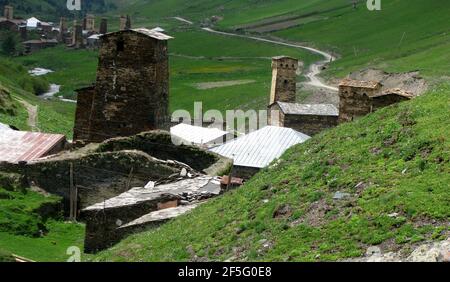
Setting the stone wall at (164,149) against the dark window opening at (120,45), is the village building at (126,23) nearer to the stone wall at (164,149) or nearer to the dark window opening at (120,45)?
the dark window opening at (120,45)

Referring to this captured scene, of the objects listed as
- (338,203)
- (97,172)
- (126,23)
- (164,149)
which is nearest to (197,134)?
(164,149)

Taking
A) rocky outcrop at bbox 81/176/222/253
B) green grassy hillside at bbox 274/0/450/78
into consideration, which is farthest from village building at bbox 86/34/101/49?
rocky outcrop at bbox 81/176/222/253

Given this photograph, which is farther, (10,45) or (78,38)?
(78,38)

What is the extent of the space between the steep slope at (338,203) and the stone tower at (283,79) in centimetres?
3023

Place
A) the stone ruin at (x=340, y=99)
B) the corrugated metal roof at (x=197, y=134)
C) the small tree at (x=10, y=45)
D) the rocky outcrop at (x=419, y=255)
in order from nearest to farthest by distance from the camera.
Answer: the rocky outcrop at (x=419, y=255) → the stone ruin at (x=340, y=99) → the corrugated metal roof at (x=197, y=134) → the small tree at (x=10, y=45)

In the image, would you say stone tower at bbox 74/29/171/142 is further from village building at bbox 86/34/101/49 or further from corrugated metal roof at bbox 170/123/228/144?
village building at bbox 86/34/101/49

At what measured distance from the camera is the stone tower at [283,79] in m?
47.6

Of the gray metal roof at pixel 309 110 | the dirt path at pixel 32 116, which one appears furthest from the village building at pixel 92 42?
the gray metal roof at pixel 309 110

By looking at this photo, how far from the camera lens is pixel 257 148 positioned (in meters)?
29.5

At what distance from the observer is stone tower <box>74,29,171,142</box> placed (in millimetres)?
27125

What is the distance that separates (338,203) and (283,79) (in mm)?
36209

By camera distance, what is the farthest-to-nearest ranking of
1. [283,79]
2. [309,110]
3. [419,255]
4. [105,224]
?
[283,79] < [309,110] < [105,224] < [419,255]

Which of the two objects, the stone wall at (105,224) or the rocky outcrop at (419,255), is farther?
the stone wall at (105,224)

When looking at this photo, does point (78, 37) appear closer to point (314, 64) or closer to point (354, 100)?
point (314, 64)
